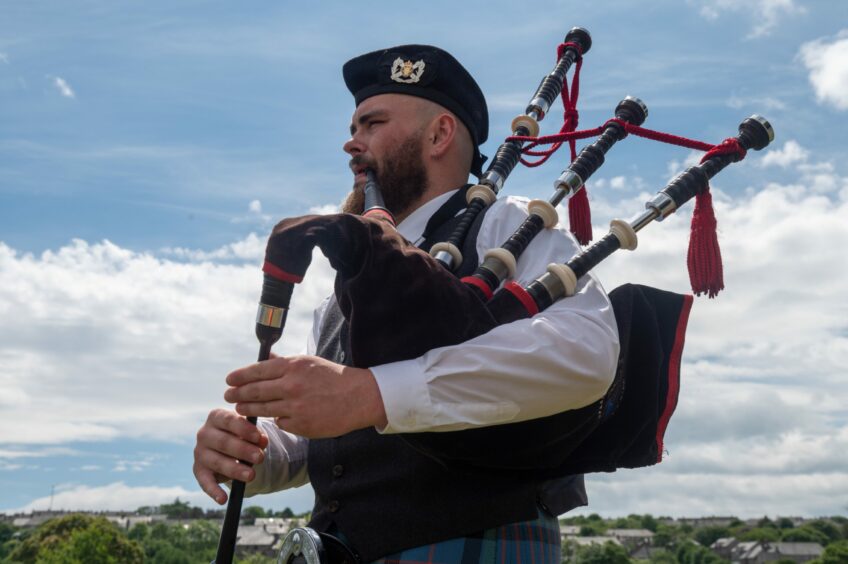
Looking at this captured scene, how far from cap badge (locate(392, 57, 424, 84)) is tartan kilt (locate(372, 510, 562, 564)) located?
1.49m

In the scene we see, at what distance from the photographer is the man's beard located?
2.99 metres

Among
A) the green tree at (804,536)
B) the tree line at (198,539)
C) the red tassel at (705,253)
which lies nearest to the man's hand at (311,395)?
the red tassel at (705,253)

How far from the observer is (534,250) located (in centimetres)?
246

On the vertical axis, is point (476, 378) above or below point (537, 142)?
below

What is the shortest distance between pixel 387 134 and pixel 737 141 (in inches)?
41.0

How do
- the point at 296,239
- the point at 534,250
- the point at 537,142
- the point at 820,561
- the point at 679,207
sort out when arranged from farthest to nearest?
the point at 820,561
the point at 537,142
the point at 679,207
the point at 534,250
the point at 296,239

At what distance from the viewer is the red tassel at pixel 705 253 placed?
2926 mm

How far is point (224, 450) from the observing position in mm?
2234

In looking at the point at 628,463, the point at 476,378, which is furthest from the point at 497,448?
the point at 628,463

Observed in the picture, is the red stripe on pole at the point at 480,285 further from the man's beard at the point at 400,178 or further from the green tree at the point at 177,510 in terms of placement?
the green tree at the point at 177,510

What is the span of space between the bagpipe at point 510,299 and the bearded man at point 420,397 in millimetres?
54

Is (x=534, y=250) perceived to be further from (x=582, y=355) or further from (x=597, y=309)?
(x=582, y=355)

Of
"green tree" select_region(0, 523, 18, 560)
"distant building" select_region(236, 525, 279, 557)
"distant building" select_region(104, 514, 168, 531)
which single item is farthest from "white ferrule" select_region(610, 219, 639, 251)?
"distant building" select_region(104, 514, 168, 531)

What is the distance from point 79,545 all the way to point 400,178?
153ft
